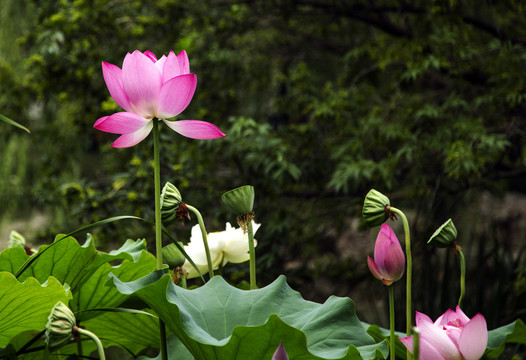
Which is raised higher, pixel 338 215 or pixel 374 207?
pixel 374 207

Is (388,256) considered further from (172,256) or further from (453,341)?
(172,256)

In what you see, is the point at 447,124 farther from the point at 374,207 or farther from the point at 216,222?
the point at 374,207

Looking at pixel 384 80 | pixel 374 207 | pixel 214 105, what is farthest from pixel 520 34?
pixel 374 207

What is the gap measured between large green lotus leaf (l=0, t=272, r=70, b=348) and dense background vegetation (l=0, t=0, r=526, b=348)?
140cm

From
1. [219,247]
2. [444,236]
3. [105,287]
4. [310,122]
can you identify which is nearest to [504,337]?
[444,236]

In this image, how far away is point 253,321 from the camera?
0.65 m

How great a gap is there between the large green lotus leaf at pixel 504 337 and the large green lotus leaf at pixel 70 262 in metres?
0.43

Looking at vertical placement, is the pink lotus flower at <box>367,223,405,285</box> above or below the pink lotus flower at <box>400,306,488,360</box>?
above

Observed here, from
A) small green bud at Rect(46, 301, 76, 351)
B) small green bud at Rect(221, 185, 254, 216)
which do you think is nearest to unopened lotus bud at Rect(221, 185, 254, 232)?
small green bud at Rect(221, 185, 254, 216)

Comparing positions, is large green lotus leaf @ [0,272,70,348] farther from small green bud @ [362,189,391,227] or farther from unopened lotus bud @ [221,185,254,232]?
small green bud @ [362,189,391,227]

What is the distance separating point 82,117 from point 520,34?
1.77 m

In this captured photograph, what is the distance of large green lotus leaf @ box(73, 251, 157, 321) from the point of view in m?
0.75

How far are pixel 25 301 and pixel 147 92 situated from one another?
0.76ft

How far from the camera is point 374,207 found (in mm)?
599
